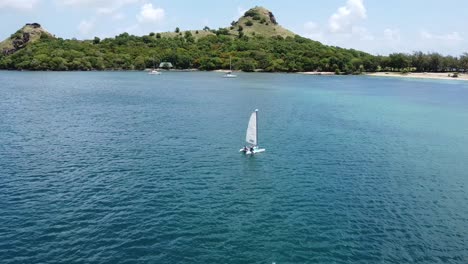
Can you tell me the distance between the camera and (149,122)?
116 meters

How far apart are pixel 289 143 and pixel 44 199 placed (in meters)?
55.4

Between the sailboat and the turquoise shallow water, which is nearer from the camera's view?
the turquoise shallow water

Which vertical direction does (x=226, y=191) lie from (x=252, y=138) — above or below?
below

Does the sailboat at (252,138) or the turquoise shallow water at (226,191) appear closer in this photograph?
the turquoise shallow water at (226,191)

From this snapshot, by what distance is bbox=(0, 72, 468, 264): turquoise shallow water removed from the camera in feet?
145

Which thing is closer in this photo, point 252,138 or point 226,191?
point 226,191

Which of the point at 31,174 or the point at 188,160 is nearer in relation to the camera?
the point at 31,174

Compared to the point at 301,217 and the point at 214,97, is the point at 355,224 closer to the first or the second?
the point at 301,217

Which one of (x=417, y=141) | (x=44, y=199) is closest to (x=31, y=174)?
(x=44, y=199)

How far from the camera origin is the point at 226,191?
61.0m

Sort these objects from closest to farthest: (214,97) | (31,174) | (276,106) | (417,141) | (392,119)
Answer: (31,174) < (417,141) < (392,119) < (276,106) < (214,97)

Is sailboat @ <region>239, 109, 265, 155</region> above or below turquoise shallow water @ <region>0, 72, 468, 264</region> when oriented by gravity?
above

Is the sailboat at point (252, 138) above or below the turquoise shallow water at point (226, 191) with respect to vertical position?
above

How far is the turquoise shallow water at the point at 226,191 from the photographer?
4422 centimetres
